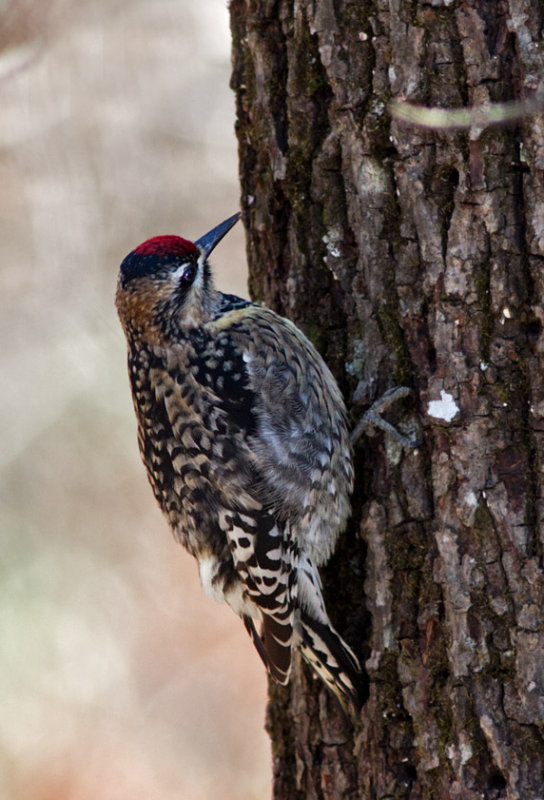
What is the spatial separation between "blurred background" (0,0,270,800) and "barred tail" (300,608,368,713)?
3.44 m

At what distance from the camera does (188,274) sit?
355cm

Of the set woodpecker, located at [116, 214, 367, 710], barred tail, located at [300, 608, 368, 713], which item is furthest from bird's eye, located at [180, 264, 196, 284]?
barred tail, located at [300, 608, 368, 713]

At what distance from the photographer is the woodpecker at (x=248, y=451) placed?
3.13 m

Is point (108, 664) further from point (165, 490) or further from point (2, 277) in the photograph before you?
point (165, 490)

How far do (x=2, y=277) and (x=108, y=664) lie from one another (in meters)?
2.95

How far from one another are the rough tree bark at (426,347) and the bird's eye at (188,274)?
491 millimetres

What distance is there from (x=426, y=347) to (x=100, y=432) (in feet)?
13.8

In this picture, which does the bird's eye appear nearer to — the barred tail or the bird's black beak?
the bird's black beak

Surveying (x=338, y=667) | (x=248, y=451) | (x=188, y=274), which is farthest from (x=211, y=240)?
(x=338, y=667)

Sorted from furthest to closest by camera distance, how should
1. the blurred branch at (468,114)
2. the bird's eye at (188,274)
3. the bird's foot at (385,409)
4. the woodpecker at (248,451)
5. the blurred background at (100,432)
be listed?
the blurred background at (100,432) < the bird's eye at (188,274) < the woodpecker at (248,451) < the bird's foot at (385,409) < the blurred branch at (468,114)

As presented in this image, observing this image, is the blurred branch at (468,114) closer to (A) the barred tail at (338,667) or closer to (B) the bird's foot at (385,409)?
(B) the bird's foot at (385,409)

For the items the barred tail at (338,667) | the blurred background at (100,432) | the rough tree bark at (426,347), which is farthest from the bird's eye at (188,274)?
the blurred background at (100,432)

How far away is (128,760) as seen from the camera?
21.6 ft

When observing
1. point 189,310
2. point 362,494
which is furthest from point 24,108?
point 362,494
